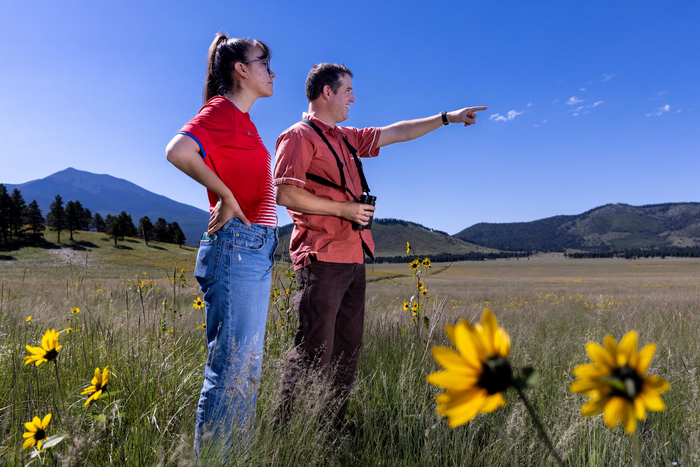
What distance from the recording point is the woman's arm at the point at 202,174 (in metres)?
1.68

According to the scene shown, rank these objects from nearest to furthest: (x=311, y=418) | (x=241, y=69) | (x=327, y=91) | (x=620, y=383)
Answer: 1. (x=620, y=383)
2. (x=311, y=418)
3. (x=241, y=69)
4. (x=327, y=91)

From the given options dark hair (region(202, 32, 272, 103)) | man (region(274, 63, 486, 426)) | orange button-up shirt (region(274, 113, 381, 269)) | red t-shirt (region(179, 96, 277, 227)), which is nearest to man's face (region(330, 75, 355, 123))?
man (region(274, 63, 486, 426))

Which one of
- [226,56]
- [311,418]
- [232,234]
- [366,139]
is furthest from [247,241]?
[366,139]

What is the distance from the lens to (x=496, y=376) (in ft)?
1.39

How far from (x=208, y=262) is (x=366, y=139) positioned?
5.54 feet

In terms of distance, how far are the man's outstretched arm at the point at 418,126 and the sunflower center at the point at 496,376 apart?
2.73 m

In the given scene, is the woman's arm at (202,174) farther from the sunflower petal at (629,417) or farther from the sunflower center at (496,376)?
the sunflower petal at (629,417)

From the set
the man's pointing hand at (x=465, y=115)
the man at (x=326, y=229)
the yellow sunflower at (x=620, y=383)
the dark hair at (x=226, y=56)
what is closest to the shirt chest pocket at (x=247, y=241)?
the man at (x=326, y=229)

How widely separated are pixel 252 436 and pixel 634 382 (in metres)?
1.58

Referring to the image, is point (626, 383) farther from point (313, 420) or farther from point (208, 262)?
point (208, 262)

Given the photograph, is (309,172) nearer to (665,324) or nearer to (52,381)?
(52,381)

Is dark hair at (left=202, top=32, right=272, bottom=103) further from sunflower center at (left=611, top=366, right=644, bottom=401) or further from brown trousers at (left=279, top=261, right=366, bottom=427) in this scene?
sunflower center at (left=611, top=366, right=644, bottom=401)

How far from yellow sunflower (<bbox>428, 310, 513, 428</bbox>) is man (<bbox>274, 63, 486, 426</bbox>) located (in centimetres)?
180

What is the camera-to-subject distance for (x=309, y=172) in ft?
7.75
